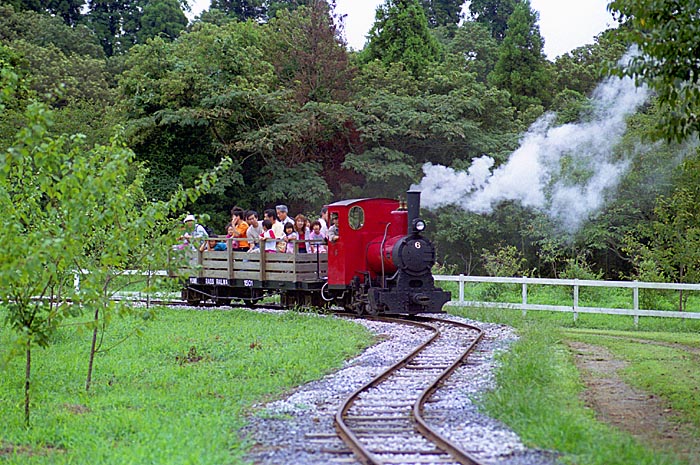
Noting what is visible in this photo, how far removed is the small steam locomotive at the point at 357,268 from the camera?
1723 cm

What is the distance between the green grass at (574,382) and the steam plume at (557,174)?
8573mm

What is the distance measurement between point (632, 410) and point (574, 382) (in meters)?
1.31

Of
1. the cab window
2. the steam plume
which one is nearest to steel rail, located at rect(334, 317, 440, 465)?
the cab window

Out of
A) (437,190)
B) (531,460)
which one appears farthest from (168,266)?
(437,190)

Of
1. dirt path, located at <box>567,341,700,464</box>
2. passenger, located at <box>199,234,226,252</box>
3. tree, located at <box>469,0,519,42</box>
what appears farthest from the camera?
tree, located at <box>469,0,519,42</box>

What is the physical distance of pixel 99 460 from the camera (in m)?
7.54

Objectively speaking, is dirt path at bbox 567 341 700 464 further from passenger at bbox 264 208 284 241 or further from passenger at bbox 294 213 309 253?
passenger at bbox 264 208 284 241

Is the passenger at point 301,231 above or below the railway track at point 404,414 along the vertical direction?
above

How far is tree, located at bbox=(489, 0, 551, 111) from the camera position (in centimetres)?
3731

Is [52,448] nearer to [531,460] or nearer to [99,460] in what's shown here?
[99,460]

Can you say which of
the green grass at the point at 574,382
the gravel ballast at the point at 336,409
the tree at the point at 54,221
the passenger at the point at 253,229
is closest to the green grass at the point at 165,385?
the gravel ballast at the point at 336,409

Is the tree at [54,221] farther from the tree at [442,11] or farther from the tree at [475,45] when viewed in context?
the tree at [442,11]

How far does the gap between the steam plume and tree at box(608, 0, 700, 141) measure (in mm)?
17409

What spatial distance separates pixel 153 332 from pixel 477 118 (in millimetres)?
19114
